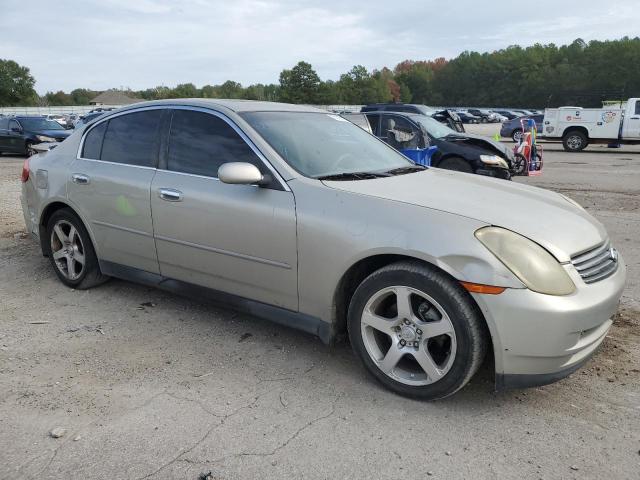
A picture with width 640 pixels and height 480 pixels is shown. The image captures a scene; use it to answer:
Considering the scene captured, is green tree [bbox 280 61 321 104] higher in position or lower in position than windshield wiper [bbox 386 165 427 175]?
higher

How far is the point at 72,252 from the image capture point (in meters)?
4.72

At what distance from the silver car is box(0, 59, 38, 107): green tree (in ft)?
366

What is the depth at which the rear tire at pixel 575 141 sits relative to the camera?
20359 millimetres

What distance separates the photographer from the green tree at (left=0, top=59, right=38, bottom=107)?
9819 centimetres

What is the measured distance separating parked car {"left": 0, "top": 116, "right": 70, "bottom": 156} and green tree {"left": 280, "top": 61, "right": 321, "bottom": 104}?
8833 cm

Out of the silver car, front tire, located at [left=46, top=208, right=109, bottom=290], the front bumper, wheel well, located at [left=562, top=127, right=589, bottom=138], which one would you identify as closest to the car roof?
the silver car

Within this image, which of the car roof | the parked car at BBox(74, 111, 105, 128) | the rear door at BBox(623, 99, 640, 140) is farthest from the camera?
the rear door at BBox(623, 99, 640, 140)

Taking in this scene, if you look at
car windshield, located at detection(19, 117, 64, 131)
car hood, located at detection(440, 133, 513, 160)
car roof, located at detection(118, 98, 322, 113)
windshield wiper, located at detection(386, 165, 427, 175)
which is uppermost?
car roof, located at detection(118, 98, 322, 113)

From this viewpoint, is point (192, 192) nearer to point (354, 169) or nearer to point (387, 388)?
point (354, 169)

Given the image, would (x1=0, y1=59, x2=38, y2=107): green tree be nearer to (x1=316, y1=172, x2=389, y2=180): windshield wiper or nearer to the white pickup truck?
the white pickup truck

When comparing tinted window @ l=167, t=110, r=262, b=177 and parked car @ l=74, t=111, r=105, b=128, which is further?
parked car @ l=74, t=111, r=105, b=128

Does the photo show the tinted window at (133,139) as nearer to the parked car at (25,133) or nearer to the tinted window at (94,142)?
the tinted window at (94,142)

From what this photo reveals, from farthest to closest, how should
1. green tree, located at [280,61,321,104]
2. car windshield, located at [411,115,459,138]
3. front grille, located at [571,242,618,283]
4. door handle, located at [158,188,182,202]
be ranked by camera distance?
green tree, located at [280,61,321,104]
car windshield, located at [411,115,459,138]
door handle, located at [158,188,182,202]
front grille, located at [571,242,618,283]

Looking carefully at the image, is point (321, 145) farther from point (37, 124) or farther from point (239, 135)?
point (37, 124)
